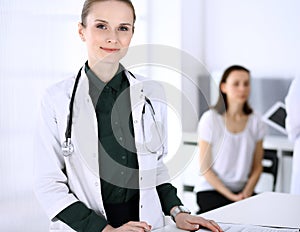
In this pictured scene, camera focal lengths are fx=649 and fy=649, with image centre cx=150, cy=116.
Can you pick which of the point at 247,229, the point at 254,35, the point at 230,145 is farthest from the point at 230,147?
the point at 247,229

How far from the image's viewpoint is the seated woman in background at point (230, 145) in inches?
153

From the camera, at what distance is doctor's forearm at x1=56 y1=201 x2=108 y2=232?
1.79m

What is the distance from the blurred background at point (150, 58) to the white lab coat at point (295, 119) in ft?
1.63

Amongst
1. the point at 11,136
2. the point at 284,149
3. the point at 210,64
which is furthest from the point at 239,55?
the point at 11,136

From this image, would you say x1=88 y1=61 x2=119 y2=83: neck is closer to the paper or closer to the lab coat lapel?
the lab coat lapel

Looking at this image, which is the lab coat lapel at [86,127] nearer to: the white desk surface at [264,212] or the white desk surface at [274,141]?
the white desk surface at [264,212]

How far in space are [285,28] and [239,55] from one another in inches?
16.4

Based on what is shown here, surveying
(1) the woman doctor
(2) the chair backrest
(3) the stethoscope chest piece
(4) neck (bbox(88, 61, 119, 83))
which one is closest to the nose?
(1) the woman doctor

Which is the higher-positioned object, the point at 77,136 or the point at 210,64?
the point at 210,64

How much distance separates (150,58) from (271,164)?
127cm

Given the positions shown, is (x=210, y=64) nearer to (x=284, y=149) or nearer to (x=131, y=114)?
(x=284, y=149)

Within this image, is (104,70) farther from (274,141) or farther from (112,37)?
(274,141)

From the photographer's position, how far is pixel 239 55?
4.86 m

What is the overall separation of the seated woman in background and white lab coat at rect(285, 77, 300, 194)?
53cm
